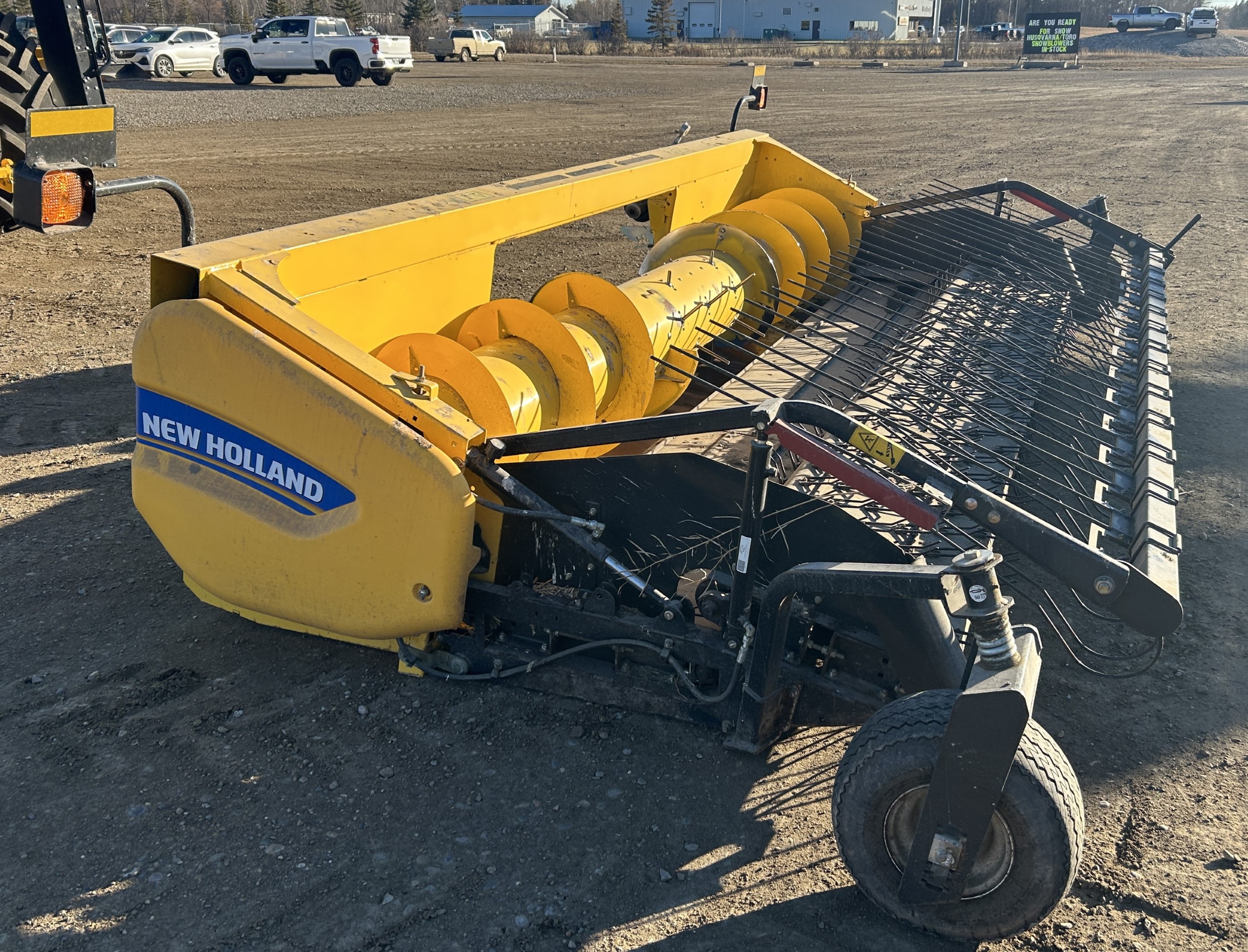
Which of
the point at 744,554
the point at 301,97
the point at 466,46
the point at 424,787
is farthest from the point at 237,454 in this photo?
the point at 466,46

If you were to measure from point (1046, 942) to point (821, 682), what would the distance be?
0.77 m

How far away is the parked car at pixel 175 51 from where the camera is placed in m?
23.8

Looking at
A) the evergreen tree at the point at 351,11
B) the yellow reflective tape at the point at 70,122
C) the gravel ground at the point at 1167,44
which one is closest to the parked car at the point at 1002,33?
the gravel ground at the point at 1167,44

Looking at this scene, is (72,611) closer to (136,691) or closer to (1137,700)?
(136,691)

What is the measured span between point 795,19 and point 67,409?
2799 inches

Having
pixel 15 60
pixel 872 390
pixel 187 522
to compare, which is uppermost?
pixel 15 60

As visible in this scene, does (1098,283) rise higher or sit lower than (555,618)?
higher

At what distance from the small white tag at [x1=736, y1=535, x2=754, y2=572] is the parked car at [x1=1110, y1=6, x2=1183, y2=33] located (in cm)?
6367

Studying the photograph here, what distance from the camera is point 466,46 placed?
35156 mm

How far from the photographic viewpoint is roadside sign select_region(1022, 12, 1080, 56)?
37.3m

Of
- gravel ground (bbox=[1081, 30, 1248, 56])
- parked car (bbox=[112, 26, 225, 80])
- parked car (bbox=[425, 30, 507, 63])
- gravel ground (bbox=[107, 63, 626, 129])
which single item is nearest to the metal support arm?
gravel ground (bbox=[107, 63, 626, 129])

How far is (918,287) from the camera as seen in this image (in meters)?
5.23

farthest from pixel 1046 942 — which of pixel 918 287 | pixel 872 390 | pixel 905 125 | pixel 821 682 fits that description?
pixel 905 125

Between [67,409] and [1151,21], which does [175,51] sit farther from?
[1151,21]
